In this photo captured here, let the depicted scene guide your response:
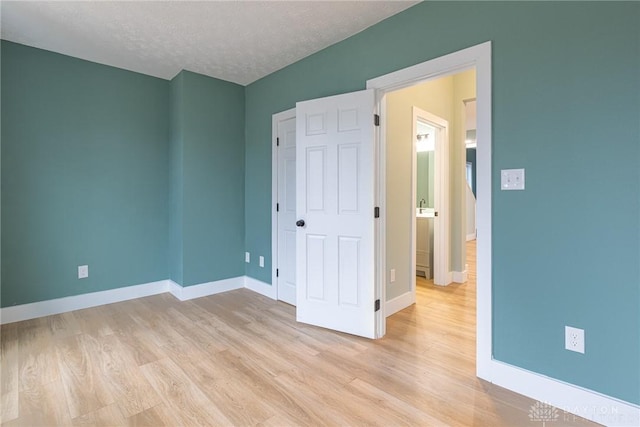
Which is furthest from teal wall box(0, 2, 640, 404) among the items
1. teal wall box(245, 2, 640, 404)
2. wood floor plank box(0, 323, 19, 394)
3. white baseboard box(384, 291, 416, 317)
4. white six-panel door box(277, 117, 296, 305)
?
white baseboard box(384, 291, 416, 317)

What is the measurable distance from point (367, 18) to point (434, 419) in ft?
9.11

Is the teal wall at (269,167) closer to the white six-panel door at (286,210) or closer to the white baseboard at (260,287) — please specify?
the white baseboard at (260,287)

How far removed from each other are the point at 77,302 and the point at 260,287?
1.92 meters

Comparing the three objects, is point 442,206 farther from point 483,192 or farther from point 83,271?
point 83,271

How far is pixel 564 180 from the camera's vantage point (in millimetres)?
1638

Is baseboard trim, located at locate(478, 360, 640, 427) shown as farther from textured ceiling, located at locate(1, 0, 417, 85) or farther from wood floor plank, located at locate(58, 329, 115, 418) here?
textured ceiling, located at locate(1, 0, 417, 85)

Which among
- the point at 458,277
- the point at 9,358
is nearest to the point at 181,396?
the point at 9,358

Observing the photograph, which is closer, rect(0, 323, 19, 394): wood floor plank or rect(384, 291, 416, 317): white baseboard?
rect(0, 323, 19, 394): wood floor plank

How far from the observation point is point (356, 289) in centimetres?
254

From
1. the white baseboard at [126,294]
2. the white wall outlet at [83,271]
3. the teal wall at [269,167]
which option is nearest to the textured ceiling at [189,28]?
the teal wall at [269,167]

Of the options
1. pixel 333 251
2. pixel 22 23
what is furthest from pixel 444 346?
pixel 22 23

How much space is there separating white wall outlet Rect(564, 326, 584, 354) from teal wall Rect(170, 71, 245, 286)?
3.37 m

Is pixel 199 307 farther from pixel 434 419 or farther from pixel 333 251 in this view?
pixel 434 419

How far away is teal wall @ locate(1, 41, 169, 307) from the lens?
2861mm
